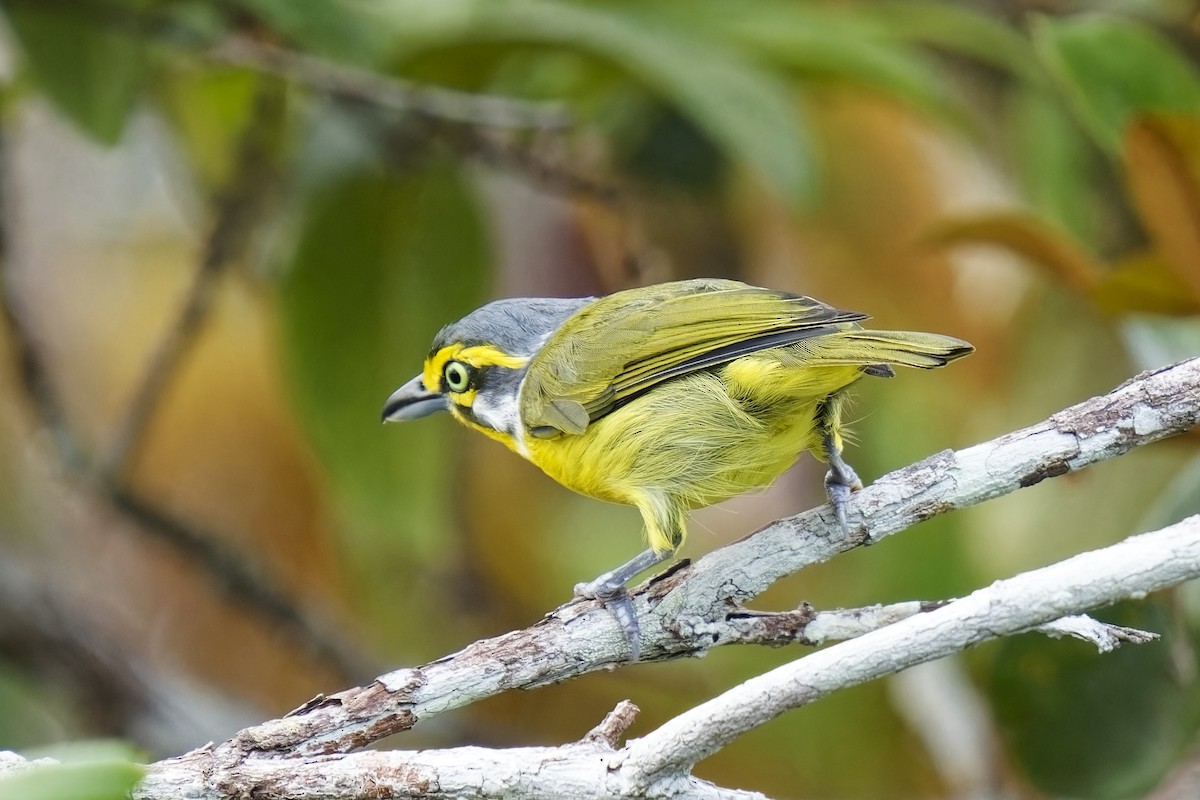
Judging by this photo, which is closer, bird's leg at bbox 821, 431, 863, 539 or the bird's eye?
bird's leg at bbox 821, 431, 863, 539

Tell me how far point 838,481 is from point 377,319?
1.97m

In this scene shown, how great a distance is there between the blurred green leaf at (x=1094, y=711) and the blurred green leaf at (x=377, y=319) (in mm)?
1506

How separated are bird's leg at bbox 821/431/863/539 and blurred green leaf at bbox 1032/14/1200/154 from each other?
936 mm

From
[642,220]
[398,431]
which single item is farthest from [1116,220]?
[398,431]

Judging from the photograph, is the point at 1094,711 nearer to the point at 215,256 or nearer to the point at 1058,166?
the point at 1058,166

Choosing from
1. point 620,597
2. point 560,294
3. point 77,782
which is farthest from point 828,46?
point 77,782

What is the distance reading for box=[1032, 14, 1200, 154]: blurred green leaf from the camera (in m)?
2.72

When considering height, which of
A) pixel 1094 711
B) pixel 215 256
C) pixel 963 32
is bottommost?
pixel 1094 711

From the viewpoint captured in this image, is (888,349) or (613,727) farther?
(888,349)

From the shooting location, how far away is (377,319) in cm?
373

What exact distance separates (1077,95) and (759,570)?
1.39 meters

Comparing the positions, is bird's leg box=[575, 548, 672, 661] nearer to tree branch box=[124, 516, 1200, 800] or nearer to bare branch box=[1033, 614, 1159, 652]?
tree branch box=[124, 516, 1200, 800]

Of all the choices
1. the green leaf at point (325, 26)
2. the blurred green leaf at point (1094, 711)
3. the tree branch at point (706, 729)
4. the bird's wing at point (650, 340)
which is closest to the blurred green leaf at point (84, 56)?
the green leaf at point (325, 26)

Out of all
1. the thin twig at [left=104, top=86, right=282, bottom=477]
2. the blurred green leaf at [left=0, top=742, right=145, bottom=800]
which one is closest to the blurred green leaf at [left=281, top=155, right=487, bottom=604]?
the thin twig at [left=104, top=86, right=282, bottom=477]
